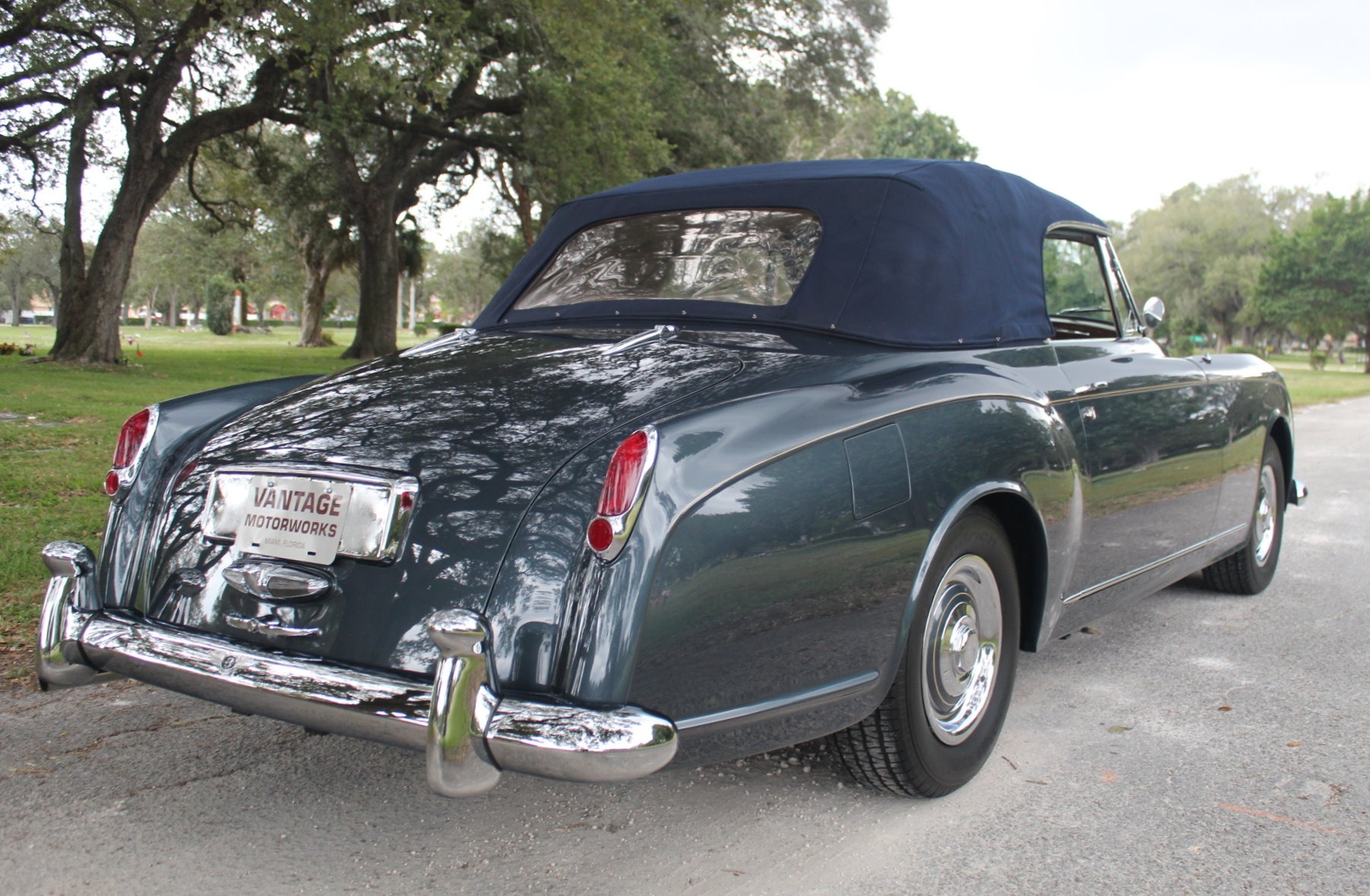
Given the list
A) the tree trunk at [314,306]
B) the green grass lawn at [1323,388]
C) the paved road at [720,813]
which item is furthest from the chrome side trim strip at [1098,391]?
the tree trunk at [314,306]

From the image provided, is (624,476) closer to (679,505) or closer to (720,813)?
(679,505)

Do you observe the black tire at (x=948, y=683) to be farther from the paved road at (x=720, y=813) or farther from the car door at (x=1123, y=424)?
the car door at (x=1123, y=424)

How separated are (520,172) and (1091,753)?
73.2ft

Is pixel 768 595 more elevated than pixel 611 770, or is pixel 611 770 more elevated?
pixel 768 595

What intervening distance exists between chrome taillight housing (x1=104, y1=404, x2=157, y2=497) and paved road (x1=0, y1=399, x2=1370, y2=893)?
2.39 feet

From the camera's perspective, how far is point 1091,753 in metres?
3.11

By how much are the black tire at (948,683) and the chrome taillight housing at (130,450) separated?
72.1 inches

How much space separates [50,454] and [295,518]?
6.54 meters

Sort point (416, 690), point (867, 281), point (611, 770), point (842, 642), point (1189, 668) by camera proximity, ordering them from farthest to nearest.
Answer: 1. point (1189, 668)
2. point (867, 281)
3. point (842, 642)
4. point (416, 690)
5. point (611, 770)

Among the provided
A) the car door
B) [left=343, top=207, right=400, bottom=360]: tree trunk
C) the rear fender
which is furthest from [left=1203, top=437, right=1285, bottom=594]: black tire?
[left=343, top=207, right=400, bottom=360]: tree trunk

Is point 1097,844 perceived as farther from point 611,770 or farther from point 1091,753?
point 611,770

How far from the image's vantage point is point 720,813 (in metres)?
2.70

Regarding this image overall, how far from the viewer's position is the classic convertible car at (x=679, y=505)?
81.8 inches

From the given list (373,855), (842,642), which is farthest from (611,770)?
(373,855)
